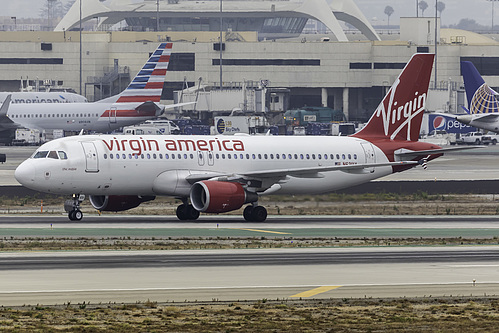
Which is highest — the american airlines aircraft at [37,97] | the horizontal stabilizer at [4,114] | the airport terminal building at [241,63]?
the airport terminal building at [241,63]

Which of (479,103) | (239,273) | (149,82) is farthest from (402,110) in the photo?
(149,82)

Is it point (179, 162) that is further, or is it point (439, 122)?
point (439, 122)

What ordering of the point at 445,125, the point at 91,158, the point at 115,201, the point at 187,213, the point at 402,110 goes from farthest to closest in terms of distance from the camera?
the point at 445,125
the point at 402,110
the point at 187,213
the point at 115,201
the point at 91,158

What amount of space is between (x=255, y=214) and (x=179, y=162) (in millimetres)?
4756

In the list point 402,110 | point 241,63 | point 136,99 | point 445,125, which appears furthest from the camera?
point 241,63

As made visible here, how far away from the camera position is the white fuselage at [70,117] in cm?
12694

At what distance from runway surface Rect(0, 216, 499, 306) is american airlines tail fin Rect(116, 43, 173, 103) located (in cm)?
8070

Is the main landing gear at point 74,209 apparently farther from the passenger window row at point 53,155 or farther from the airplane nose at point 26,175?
the airplane nose at point 26,175

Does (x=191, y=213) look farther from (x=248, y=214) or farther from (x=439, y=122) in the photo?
(x=439, y=122)

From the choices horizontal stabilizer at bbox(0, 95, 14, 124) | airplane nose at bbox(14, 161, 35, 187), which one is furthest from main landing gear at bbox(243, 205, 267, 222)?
horizontal stabilizer at bbox(0, 95, 14, 124)

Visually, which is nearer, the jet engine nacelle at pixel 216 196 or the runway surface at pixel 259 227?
the runway surface at pixel 259 227

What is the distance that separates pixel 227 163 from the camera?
2066 inches

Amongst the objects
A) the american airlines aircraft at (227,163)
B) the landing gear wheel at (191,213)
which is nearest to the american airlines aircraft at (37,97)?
the american airlines aircraft at (227,163)

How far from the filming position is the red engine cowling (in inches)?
2040
